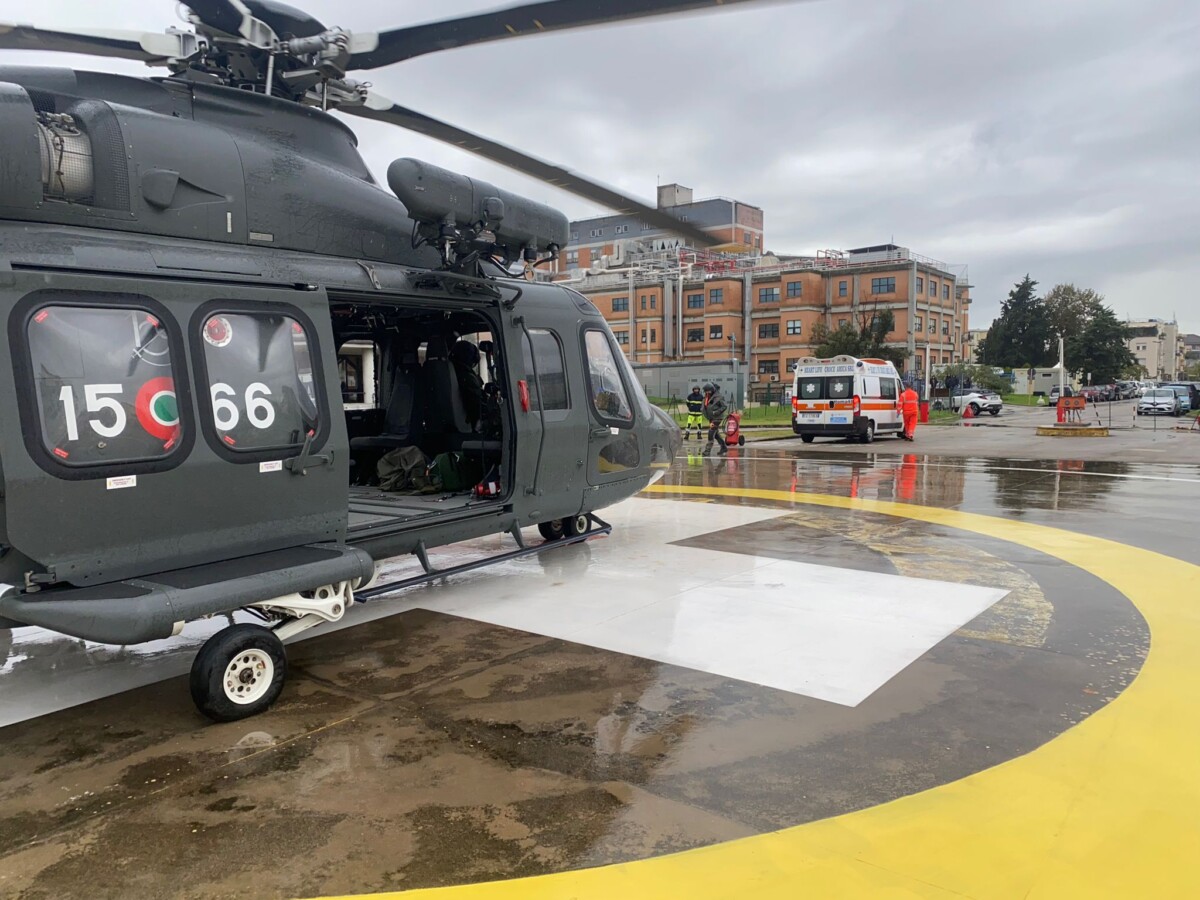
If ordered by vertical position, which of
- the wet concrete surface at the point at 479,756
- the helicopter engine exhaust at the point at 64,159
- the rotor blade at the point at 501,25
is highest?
the rotor blade at the point at 501,25

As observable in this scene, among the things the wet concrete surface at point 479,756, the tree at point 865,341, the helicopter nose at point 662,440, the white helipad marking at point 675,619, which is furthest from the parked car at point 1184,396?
the white helipad marking at point 675,619

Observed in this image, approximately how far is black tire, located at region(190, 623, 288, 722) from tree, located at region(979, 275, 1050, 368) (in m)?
82.1

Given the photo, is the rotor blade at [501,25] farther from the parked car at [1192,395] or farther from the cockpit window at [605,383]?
the parked car at [1192,395]

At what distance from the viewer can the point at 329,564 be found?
492cm

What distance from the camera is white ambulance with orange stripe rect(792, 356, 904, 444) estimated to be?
2283 cm

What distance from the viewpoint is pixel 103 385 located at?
14.4 ft

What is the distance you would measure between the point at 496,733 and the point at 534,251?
429cm

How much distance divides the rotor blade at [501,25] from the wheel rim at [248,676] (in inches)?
155

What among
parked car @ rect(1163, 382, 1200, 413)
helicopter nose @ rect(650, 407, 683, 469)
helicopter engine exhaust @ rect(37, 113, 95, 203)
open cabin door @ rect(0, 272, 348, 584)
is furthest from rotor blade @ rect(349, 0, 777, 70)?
parked car @ rect(1163, 382, 1200, 413)

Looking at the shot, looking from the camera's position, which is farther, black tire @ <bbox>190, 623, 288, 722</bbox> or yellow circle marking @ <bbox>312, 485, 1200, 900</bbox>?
black tire @ <bbox>190, 623, 288, 722</bbox>

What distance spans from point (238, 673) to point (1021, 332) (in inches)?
3273

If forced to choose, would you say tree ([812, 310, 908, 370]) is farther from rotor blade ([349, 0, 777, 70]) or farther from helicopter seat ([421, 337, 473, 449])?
rotor blade ([349, 0, 777, 70])

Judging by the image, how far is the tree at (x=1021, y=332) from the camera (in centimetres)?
Result: 7488

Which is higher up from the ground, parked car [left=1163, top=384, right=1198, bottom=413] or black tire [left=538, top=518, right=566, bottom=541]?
parked car [left=1163, top=384, right=1198, bottom=413]
